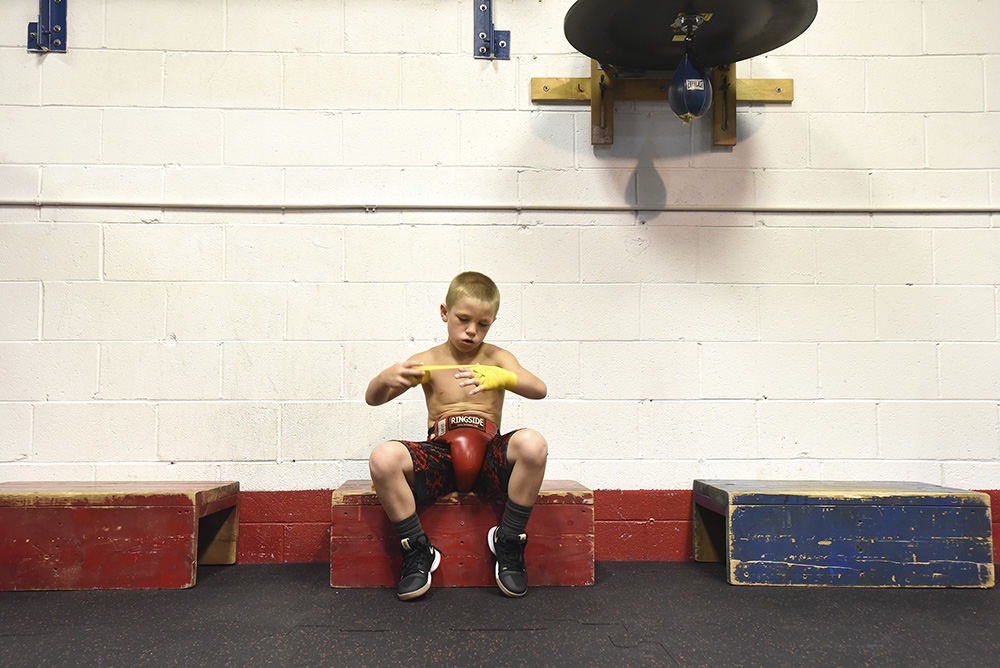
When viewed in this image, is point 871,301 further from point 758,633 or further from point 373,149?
point 373,149

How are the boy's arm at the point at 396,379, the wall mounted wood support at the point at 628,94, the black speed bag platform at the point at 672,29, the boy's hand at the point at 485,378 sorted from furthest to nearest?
1. the wall mounted wood support at the point at 628,94
2. the black speed bag platform at the point at 672,29
3. the boy's arm at the point at 396,379
4. the boy's hand at the point at 485,378

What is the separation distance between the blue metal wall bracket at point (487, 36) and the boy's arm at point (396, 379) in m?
1.28

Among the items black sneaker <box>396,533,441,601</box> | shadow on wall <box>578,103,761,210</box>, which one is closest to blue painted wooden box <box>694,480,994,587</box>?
black sneaker <box>396,533,441,601</box>

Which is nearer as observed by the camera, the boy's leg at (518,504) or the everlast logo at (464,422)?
the boy's leg at (518,504)

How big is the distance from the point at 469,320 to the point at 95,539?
1.32 metres

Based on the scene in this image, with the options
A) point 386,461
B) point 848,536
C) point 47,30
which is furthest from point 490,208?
point 47,30

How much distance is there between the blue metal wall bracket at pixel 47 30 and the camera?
8.77ft

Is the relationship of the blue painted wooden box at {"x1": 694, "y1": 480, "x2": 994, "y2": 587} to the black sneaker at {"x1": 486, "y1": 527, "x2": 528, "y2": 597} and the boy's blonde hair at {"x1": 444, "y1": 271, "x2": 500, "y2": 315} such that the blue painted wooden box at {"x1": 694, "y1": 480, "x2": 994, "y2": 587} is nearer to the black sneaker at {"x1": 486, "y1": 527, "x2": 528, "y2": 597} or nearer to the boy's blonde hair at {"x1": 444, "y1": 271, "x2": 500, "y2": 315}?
the black sneaker at {"x1": 486, "y1": 527, "x2": 528, "y2": 597}

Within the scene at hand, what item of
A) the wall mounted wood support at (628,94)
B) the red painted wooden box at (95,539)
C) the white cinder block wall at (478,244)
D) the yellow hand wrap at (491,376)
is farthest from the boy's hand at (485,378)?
the wall mounted wood support at (628,94)

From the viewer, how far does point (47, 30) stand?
2.68 m

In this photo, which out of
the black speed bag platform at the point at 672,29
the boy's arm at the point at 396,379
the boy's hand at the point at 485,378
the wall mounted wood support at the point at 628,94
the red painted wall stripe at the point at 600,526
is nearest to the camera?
the boy's hand at the point at 485,378

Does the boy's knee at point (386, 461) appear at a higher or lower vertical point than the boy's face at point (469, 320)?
lower

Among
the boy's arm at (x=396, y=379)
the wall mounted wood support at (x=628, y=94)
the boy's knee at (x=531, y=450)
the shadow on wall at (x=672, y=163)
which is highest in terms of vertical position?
the wall mounted wood support at (x=628, y=94)

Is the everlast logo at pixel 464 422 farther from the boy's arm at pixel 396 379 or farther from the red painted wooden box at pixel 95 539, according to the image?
the red painted wooden box at pixel 95 539
